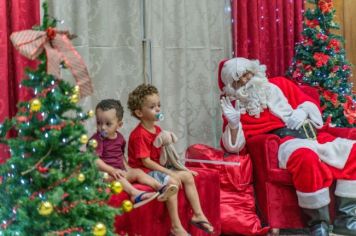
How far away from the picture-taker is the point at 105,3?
4062 millimetres

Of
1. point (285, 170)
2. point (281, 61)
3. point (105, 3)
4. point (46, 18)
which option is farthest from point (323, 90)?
point (46, 18)

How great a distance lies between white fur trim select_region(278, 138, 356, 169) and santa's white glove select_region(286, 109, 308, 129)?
8.9 inches

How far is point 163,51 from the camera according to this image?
4.35m

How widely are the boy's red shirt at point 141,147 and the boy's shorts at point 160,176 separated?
0.16 ft

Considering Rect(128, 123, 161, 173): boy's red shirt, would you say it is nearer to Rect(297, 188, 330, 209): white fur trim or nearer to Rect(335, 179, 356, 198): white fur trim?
Rect(297, 188, 330, 209): white fur trim

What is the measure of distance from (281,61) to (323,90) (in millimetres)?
513

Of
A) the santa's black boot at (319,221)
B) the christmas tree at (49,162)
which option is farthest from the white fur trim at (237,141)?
the christmas tree at (49,162)

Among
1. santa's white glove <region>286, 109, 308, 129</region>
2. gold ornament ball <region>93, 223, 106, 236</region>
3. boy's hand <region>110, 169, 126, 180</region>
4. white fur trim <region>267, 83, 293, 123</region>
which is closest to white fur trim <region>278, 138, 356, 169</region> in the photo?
santa's white glove <region>286, 109, 308, 129</region>

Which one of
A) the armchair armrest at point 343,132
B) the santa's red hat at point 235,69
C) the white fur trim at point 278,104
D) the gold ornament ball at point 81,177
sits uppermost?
the santa's red hat at point 235,69

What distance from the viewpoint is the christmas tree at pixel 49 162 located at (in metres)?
2.16

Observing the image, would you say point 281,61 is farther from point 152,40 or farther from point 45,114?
point 45,114

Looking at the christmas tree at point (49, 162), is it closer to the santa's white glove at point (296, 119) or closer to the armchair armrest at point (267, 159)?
the armchair armrest at point (267, 159)

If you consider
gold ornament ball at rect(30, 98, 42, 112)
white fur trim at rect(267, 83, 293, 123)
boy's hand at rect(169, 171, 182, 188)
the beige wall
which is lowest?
boy's hand at rect(169, 171, 182, 188)

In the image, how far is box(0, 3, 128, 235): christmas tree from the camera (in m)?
2.16
